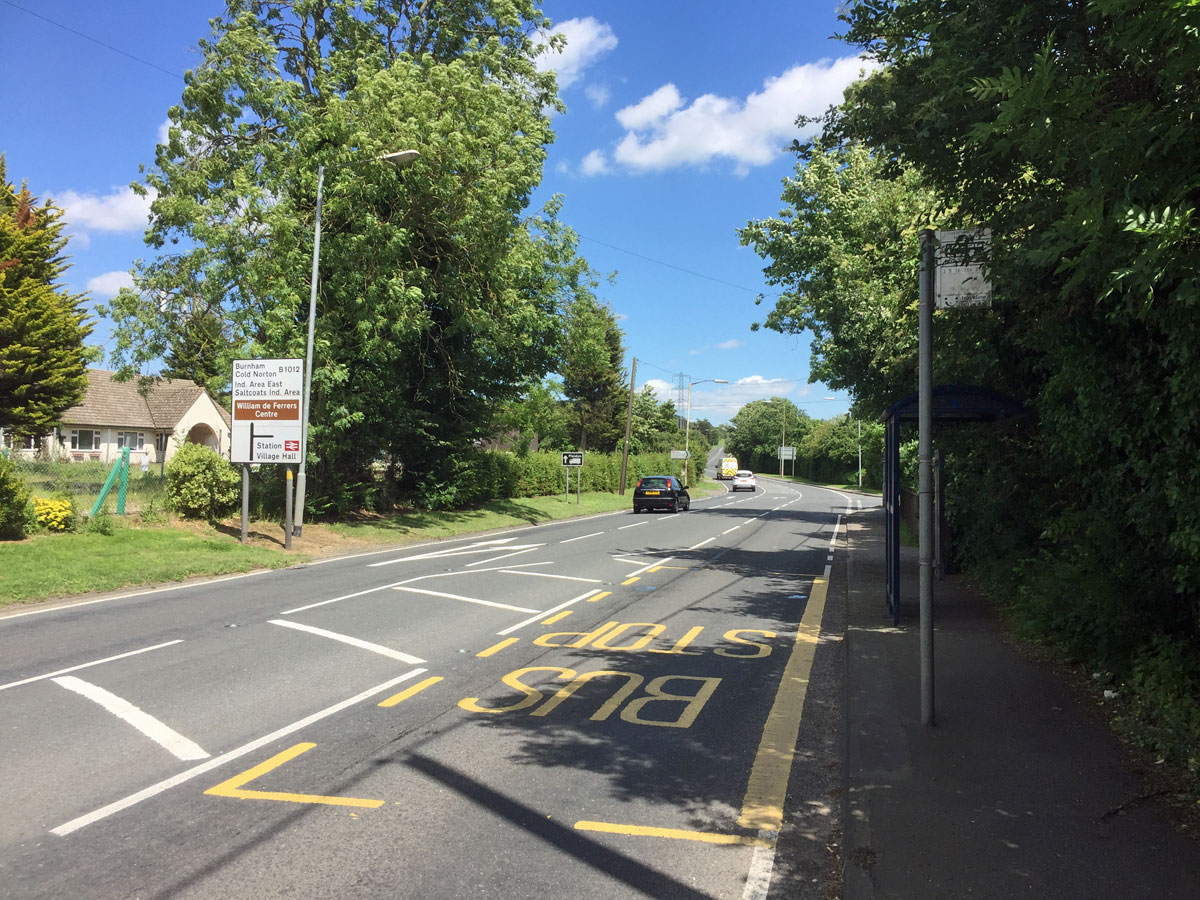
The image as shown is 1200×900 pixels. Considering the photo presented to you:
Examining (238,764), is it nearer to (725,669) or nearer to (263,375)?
(725,669)

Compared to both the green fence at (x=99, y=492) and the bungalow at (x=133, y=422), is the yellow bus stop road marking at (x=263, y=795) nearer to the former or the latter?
the green fence at (x=99, y=492)

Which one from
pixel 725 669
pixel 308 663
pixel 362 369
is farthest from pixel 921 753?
pixel 362 369

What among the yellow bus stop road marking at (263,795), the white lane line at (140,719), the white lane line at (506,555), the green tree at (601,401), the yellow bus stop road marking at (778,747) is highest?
the green tree at (601,401)

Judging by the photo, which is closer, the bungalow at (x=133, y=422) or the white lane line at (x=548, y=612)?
the white lane line at (x=548, y=612)

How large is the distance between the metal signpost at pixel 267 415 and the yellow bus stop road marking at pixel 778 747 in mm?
12627

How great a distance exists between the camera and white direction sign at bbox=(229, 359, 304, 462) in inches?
701

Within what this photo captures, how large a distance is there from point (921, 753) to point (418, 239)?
20.5m

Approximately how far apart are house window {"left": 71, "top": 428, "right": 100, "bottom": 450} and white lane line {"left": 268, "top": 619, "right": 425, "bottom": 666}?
44.8 meters

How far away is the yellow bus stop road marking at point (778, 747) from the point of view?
14.7 ft

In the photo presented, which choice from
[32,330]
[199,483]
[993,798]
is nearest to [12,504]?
[199,483]

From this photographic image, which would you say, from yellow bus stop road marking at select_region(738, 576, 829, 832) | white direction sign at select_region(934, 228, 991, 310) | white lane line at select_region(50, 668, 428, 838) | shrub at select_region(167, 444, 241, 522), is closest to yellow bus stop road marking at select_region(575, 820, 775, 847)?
yellow bus stop road marking at select_region(738, 576, 829, 832)

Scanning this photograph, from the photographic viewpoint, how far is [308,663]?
7.70 meters

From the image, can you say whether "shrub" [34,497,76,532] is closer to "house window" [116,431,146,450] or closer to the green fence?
the green fence

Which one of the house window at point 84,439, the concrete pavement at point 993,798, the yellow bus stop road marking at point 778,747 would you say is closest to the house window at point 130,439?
the house window at point 84,439
